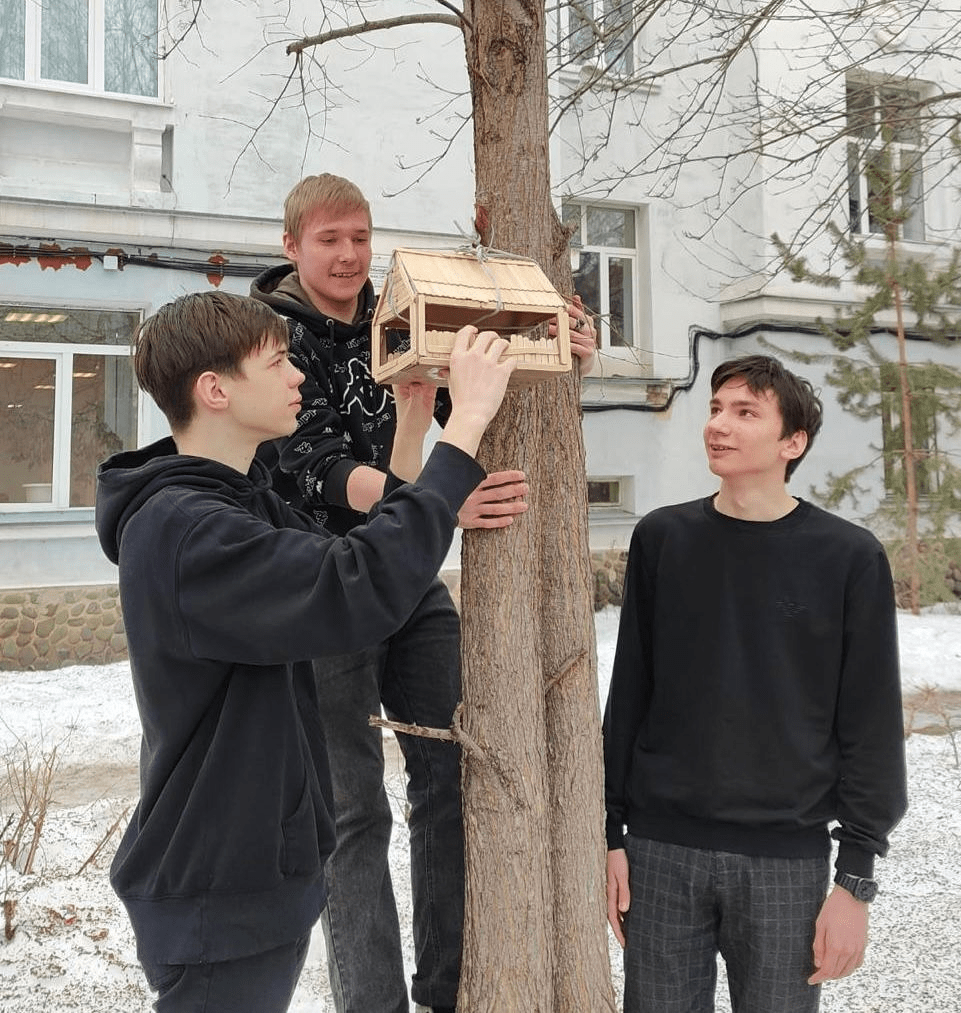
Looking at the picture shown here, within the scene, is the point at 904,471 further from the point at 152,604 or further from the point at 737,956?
the point at 152,604

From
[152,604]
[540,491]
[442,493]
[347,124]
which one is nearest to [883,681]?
[540,491]

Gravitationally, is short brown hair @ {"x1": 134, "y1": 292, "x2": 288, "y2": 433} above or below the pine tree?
below

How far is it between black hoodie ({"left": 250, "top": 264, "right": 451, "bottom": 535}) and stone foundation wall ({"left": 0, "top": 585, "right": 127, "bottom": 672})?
4984 millimetres

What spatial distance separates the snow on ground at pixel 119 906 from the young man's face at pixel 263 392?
6.07ft

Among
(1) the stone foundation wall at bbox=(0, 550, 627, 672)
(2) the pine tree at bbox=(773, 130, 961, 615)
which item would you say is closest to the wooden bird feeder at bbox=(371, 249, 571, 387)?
(1) the stone foundation wall at bbox=(0, 550, 627, 672)

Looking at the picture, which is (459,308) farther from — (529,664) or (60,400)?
(60,400)

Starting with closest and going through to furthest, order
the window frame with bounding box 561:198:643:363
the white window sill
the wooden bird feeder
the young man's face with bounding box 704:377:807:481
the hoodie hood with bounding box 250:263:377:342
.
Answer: the wooden bird feeder → the young man's face with bounding box 704:377:807:481 → the hoodie hood with bounding box 250:263:377:342 → the white window sill → the window frame with bounding box 561:198:643:363

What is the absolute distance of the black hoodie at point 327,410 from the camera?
1881mm

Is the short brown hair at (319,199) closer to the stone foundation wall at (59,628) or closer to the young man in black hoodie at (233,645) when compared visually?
the young man in black hoodie at (233,645)

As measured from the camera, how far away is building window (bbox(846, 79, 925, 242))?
4.68 m

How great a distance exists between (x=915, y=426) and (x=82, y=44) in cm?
740

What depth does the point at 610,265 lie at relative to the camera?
9.18 meters

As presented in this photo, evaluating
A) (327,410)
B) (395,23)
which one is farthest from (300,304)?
(395,23)

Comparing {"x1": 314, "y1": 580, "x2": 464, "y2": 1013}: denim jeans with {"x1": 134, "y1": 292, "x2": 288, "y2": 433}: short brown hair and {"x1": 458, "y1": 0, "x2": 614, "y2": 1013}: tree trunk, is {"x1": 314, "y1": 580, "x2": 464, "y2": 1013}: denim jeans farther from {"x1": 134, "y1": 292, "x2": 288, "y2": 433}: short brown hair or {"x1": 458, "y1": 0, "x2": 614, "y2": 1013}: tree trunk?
{"x1": 134, "y1": 292, "x2": 288, "y2": 433}: short brown hair
